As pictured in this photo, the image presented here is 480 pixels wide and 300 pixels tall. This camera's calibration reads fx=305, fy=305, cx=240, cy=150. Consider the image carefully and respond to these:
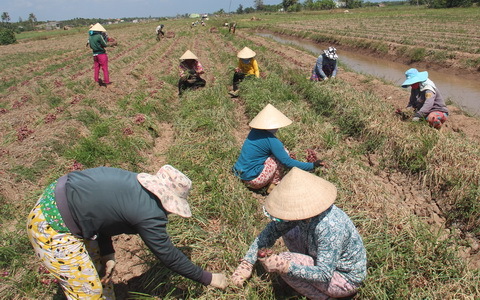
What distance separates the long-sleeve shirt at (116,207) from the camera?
6.02ft

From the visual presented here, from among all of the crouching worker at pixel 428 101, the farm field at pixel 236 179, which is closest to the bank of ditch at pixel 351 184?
the farm field at pixel 236 179

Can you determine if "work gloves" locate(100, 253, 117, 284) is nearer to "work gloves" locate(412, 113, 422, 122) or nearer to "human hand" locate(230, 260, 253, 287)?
"human hand" locate(230, 260, 253, 287)

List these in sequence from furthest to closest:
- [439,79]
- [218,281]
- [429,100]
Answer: [439,79] → [429,100] → [218,281]

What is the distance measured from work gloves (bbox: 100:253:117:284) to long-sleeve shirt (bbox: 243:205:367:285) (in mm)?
1322

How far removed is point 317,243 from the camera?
203 centimetres

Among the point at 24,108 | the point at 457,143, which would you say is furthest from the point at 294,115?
the point at 24,108

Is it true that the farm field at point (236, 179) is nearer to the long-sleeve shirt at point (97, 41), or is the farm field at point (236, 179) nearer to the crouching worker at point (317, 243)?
the crouching worker at point (317, 243)

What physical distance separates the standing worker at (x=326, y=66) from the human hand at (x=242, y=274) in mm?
6093

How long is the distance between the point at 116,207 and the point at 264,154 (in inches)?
84.3

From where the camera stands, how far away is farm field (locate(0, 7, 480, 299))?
253 cm

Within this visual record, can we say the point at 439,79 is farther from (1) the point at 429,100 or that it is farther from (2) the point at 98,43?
(2) the point at 98,43

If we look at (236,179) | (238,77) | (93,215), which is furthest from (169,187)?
(238,77)

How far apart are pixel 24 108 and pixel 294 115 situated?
7.14 meters

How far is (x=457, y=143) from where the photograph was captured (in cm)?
411
